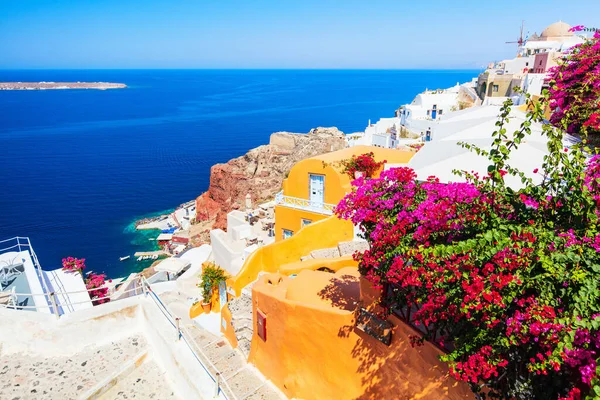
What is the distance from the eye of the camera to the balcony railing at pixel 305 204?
17.9 meters

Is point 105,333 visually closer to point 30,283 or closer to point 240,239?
point 30,283

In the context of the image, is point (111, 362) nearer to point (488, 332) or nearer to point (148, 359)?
point (148, 359)

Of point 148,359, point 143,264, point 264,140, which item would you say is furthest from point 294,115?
point 148,359

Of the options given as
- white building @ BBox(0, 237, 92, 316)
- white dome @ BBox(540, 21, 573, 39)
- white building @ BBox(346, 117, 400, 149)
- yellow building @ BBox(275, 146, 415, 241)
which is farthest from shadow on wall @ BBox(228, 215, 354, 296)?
white dome @ BBox(540, 21, 573, 39)

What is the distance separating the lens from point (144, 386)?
7.22m

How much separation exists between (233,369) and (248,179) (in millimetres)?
36939

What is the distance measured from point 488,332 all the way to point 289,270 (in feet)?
30.0

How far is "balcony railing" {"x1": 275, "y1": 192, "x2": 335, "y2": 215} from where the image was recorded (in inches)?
705

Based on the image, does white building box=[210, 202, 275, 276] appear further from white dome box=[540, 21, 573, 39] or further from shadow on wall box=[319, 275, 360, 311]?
white dome box=[540, 21, 573, 39]

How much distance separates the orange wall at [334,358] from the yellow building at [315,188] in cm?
710

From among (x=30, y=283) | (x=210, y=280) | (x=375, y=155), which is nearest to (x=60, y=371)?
(x=30, y=283)

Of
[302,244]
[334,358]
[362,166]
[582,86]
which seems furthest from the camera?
[362,166]

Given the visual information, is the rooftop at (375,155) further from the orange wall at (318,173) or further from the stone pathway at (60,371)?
the stone pathway at (60,371)

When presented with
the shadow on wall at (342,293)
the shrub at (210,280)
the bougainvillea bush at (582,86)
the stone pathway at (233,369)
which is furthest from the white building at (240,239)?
the bougainvillea bush at (582,86)
